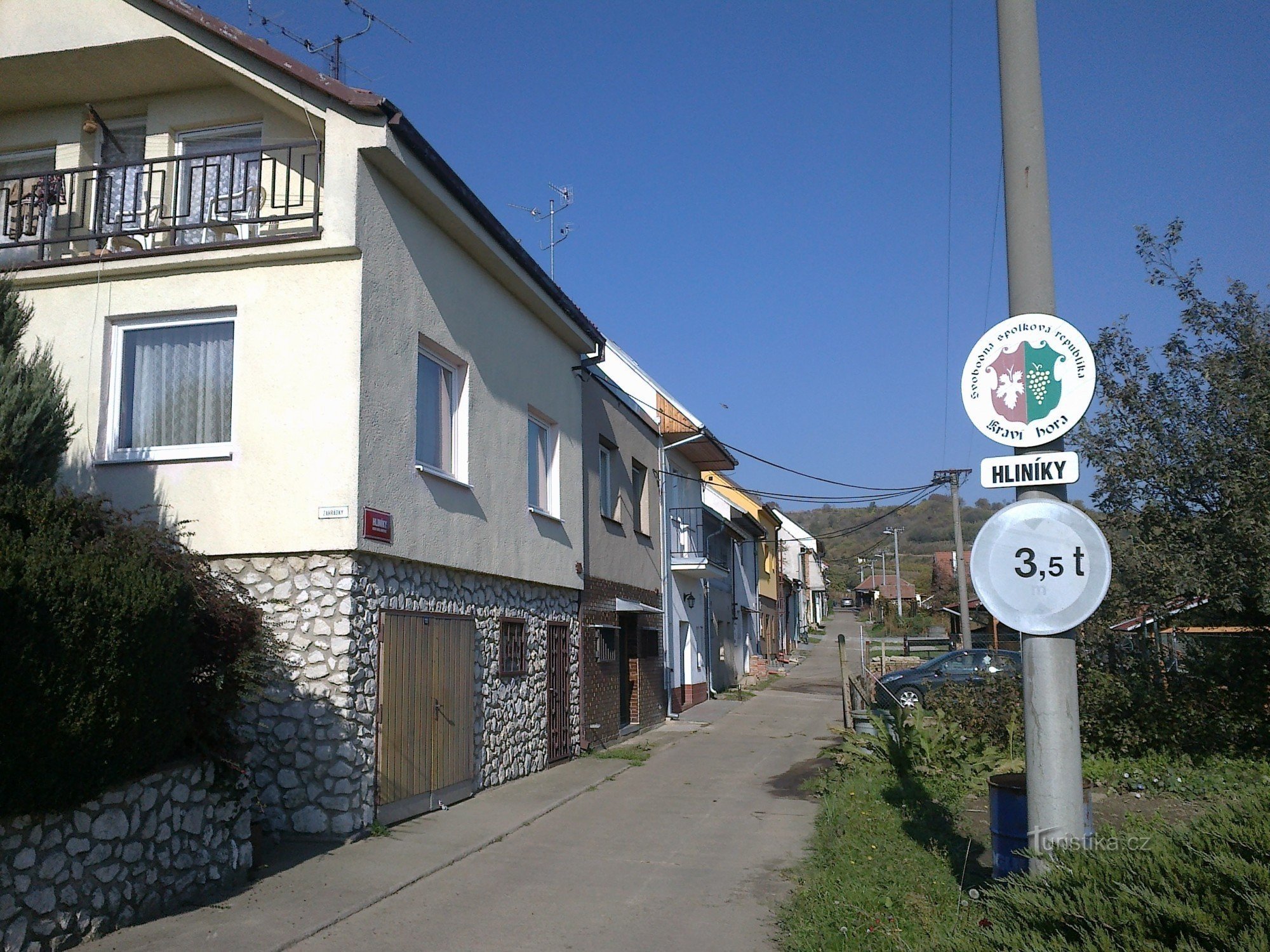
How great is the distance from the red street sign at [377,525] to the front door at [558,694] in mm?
4946

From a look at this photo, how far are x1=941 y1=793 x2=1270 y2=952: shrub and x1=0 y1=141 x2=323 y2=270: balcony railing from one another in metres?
8.32

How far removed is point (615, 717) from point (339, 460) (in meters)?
9.23

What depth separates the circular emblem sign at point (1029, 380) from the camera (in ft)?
16.0

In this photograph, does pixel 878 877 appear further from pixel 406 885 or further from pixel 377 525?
pixel 377 525

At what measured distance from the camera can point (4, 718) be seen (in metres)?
5.34

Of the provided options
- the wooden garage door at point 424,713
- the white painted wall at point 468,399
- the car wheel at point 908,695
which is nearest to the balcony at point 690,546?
the car wheel at point 908,695

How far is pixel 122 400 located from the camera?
1008 centimetres

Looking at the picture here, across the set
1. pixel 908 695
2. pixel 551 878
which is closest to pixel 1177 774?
pixel 551 878

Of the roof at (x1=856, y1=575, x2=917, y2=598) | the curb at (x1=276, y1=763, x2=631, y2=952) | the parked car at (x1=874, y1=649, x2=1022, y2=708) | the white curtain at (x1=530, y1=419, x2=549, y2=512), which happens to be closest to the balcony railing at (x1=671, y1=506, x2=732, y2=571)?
the parked car at (x1=874, y1=649, x2=1022, y2=708)

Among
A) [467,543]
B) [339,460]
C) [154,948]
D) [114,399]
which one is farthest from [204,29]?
[154,948]

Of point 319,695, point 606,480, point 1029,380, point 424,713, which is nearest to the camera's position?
point 1029,380

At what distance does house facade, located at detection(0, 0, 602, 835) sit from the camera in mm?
9211

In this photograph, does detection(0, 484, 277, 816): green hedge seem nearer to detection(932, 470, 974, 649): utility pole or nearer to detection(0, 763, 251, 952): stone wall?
detection(0, 763, 251, 952): stone wall

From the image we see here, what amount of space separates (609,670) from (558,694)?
7.72ft
